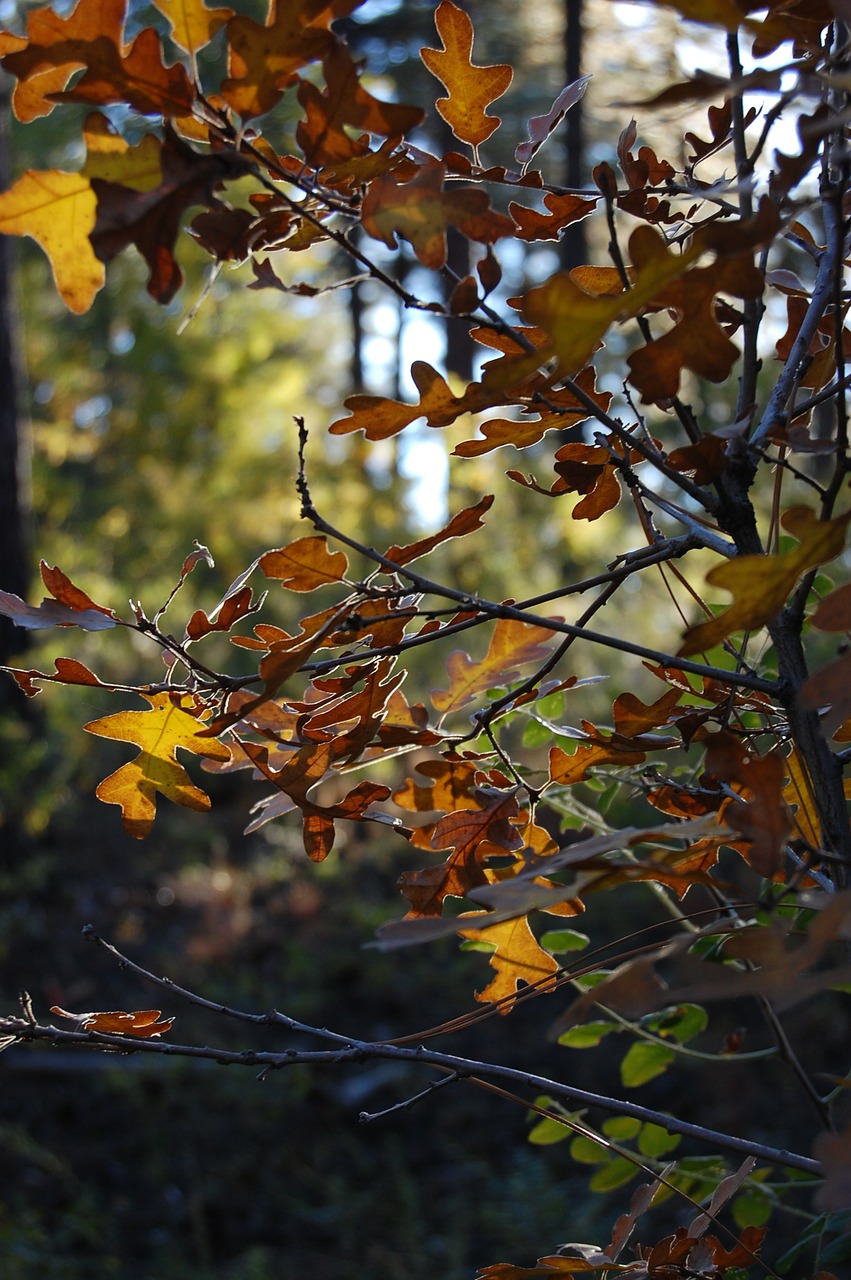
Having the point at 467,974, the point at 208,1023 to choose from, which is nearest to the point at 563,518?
the point at 467,974

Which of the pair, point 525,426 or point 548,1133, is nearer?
point 525,426

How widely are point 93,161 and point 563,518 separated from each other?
651 centimetres

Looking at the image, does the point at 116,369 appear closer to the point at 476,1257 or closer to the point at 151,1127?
the point at 151,1127

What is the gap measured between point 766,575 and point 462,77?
0.41 metres

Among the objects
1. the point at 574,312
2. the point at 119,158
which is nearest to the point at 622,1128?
the point at 574,312

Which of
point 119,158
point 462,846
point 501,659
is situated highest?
point 119,158

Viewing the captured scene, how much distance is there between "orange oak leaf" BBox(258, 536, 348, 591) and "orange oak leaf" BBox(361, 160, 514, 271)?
21 cm

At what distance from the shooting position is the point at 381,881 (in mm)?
5988

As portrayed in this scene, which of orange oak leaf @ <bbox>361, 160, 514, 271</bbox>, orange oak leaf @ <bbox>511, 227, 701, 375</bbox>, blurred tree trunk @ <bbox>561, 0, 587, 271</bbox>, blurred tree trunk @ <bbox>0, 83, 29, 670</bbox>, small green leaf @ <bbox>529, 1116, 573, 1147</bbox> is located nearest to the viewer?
orange oak leaf @ <bbox>511, 227, 701, 375</bbox>

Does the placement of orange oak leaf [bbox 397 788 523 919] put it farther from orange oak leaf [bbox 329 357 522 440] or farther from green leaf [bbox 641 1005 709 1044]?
green leaf [bbox 641 1005 709 1044]

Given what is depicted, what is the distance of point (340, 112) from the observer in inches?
24.1

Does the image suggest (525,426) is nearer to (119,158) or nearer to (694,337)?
(694,337)

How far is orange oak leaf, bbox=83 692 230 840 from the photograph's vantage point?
0.77m

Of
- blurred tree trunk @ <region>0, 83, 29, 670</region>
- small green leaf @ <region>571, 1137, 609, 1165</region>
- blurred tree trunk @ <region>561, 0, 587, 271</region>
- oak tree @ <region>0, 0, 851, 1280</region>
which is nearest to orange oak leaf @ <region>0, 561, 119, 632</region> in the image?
oak tree @ <region>0, 0, 851, 1280</region>
